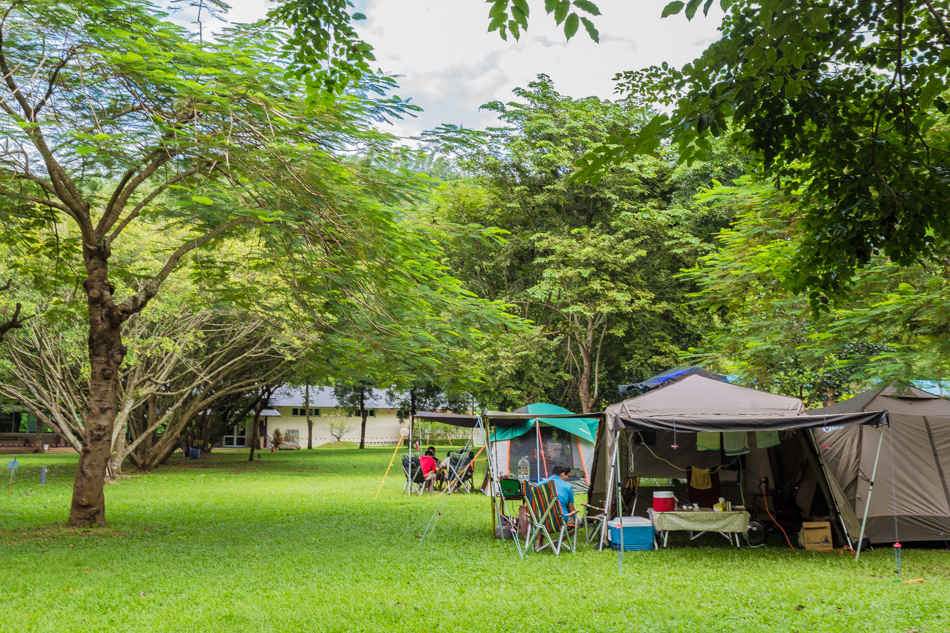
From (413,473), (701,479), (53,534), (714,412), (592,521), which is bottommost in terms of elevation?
(592,521)

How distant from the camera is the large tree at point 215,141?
7078 mm

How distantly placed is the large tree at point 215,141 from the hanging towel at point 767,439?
5227 mm

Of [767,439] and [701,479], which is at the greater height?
[767,439]

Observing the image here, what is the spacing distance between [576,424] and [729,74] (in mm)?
13841

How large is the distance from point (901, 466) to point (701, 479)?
8.59 ft

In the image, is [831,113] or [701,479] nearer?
[831,113]

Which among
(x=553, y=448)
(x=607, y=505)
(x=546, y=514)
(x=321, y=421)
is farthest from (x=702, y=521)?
(x=321, y=421)

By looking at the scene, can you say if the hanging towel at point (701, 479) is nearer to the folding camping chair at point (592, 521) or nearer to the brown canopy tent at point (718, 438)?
the brown canopy tent at point (718, 438)

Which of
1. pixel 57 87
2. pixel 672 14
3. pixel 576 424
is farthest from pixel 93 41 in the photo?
pixel 576 424

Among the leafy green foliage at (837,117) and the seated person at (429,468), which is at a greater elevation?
the leafy green foliage at (837,117)

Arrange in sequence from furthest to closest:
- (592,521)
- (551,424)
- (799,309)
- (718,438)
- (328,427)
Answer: (328,427)
(551,424)
(718,438)
(592,521)
(799,309)

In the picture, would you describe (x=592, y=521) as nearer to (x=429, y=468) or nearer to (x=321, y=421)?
(x=429, y=468)

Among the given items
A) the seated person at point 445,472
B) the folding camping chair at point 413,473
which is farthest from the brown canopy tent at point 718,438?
the folding camping chair at point 413,473

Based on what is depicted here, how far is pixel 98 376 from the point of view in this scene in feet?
31.6
